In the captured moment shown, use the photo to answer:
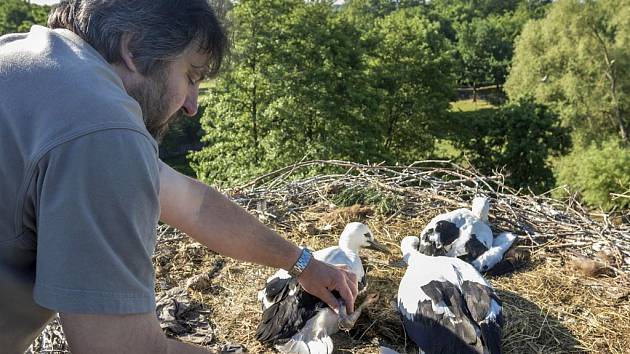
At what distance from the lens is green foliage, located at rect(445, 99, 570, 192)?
1792 centimetres

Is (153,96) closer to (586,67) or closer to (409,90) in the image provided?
(409,90)

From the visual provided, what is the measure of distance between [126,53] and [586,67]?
82.4 feet

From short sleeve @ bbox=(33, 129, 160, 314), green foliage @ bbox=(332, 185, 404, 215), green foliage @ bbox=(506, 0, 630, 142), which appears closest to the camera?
short sleeve @ bbox=(33, 129, 160, 314)

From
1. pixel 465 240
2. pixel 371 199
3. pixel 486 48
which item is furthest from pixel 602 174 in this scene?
pixel 486 48

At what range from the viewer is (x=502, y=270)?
4.19m

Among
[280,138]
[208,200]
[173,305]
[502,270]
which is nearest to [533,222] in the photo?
[502,270]

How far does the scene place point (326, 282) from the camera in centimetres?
255

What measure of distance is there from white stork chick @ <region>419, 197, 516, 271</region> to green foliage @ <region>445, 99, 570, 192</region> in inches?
539

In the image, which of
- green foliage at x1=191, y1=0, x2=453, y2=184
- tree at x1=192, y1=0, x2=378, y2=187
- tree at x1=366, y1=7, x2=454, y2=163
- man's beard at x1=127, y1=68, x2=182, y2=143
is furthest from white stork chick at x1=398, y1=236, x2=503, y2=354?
tree at x1=366, y1=7, x2=454, y2=163

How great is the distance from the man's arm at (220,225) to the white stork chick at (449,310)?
82 cm

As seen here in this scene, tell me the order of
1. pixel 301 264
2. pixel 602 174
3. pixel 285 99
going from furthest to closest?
pixel 602 174 → pixel 285 99 → pixel 301 264

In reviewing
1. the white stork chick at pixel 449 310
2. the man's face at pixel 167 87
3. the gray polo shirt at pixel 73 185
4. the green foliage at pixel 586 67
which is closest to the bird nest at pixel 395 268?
the white stork chick at pixel 449 310

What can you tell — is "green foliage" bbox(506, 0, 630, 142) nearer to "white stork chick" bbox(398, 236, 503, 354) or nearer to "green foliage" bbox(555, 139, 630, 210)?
"green foliage" bbox(555, 139, 630, 210)

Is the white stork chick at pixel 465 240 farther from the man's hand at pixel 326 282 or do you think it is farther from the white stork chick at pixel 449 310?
the man's hand at pixel 326 282
